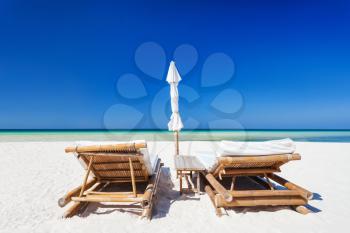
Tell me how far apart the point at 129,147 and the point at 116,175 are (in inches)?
48.7

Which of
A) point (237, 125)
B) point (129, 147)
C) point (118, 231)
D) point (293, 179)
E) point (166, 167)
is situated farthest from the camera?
point (237, 125)

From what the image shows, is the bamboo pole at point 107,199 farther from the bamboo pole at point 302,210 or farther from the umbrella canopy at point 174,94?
the umbrella canopy at point 174,94

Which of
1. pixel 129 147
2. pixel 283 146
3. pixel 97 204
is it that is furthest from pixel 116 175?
pixel 283 146

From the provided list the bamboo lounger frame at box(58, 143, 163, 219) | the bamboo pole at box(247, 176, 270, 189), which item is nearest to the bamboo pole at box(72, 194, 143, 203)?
the bamboo lounger frame at box(58, 143, 163, 219)

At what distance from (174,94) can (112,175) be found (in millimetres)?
2733

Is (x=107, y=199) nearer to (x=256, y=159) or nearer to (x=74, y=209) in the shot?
(x=74, y=209)

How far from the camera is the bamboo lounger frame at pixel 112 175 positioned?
2.73 m

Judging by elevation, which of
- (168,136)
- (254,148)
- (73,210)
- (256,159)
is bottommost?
(168,136)

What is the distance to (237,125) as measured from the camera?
7169 cm

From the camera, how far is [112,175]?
358 cm

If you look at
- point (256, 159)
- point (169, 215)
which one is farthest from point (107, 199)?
point (256, 159)

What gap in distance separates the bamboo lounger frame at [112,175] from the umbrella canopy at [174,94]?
197 centimetres

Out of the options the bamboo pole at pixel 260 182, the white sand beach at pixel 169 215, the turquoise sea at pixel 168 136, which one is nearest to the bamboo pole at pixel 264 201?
the white sand beach at pixel 169 215

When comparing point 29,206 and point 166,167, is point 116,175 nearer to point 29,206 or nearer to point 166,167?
point 29,206
